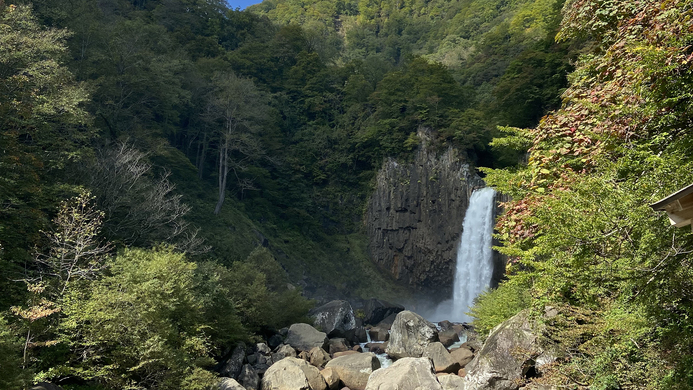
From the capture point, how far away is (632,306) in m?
6.71

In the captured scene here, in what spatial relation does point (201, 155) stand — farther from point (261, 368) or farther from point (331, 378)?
point (331, 378)

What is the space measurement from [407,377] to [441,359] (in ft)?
12.3

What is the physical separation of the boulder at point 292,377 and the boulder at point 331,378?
223mm

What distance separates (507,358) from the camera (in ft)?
33.3

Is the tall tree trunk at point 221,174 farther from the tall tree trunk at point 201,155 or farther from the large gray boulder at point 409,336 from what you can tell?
the large gray boulder at point 409,336

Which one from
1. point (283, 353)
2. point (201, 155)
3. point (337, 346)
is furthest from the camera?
point (201, 155)

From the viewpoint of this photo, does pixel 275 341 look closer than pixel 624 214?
No

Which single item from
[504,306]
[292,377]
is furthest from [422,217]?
[292,377]

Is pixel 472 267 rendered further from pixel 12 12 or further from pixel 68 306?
pixel 12 12

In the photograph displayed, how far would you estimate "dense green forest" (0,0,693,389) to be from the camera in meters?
6.31

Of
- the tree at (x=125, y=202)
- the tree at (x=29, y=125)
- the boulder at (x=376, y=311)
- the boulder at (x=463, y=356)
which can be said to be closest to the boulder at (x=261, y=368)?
the tree at (x=125, y=202)

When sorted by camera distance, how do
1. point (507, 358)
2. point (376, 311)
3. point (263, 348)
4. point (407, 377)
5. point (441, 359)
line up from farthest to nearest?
point (376, 311) < point (263, 348) < point (441, 359) < point (407, 377) < point (507, 358)

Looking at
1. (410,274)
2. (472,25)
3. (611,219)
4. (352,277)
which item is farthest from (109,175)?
(472,25)

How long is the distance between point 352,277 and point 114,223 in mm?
19243
